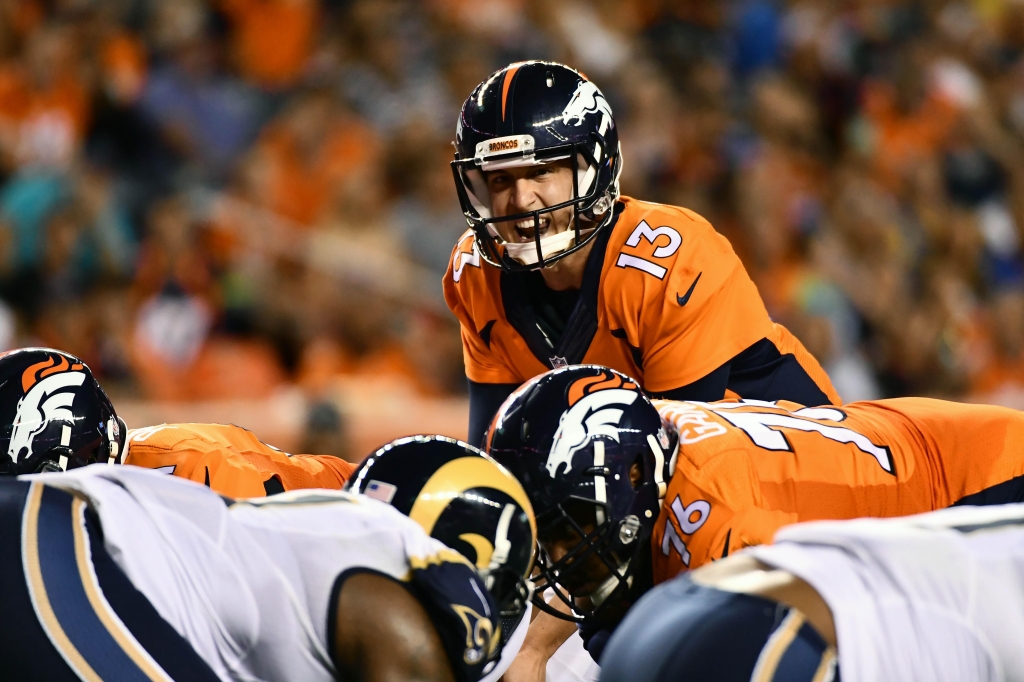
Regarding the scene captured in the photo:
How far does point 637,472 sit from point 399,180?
5556mm

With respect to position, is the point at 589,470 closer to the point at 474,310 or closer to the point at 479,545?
the point at 479,545

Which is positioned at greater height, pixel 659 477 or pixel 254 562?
pixel 254 562

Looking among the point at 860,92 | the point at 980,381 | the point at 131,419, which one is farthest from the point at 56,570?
the point at 860,92

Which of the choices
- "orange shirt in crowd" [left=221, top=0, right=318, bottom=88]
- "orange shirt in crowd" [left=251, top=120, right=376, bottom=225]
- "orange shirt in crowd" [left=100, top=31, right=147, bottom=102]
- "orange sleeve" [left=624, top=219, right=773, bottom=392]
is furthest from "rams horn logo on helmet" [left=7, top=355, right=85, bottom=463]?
"orange shirt in crowd" [left=221, top=0, right=318, bottom=88]

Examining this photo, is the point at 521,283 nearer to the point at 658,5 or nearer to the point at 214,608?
the point at 214,608

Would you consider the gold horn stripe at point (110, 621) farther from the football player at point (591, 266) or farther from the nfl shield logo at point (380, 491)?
the football player at point (591, 266)

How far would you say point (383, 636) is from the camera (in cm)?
201

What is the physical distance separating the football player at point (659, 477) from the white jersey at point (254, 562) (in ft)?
2.06

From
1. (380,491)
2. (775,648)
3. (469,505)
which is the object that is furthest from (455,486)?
(775,648)

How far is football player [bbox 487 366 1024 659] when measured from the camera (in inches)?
108

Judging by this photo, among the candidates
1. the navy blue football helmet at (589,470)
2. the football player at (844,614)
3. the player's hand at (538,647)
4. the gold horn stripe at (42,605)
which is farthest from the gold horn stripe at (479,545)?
the player's hand at (538,647)

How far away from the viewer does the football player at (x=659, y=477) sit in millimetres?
2752

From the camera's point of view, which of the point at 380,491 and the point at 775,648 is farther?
the point at 380,491

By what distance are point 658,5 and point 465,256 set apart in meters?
6.55
